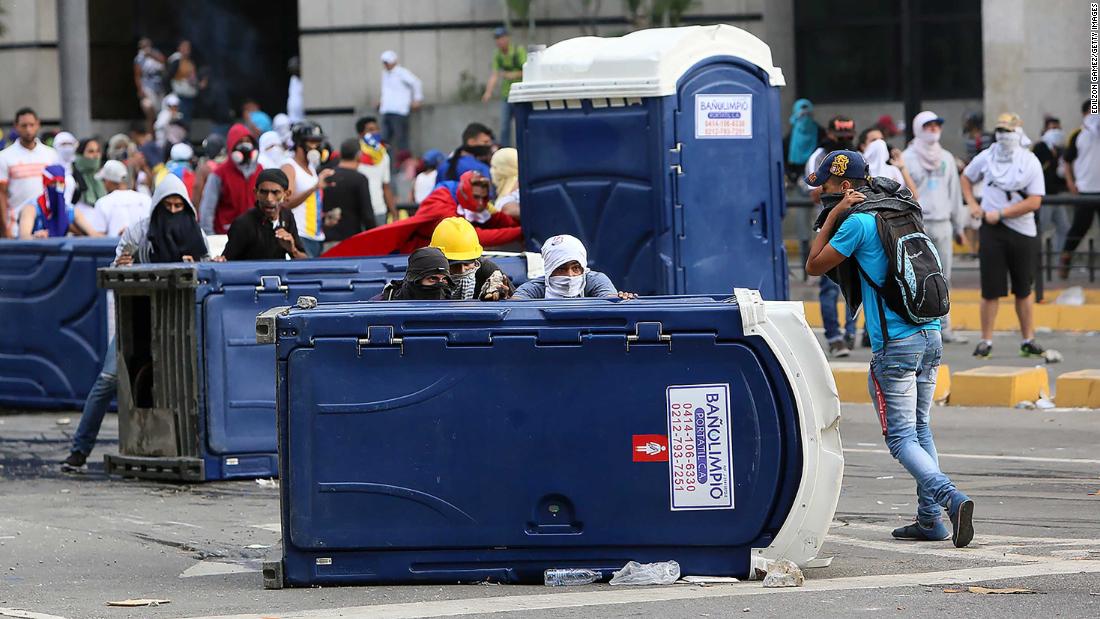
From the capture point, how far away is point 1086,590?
7.30 meters

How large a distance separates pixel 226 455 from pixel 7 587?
2934mm

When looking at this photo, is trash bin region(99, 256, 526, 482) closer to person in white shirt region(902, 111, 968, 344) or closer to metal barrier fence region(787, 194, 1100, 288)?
person in white shirt region(902, 111, 968, 344)

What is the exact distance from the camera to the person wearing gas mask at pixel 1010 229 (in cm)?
1499

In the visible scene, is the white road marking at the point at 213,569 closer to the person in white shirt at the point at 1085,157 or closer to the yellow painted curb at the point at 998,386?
the yellow painted curb at the point at 998,386

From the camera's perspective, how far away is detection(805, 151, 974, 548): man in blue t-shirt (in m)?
8.38

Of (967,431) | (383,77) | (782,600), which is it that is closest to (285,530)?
(782,600)

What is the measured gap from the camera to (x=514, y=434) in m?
7.63

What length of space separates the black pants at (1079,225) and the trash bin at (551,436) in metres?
11.7

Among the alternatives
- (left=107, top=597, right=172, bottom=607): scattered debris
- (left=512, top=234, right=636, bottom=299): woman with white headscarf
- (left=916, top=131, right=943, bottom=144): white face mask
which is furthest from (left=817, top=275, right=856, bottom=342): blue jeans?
(left=107, top=597, right=172, bottom=607): scattered debris

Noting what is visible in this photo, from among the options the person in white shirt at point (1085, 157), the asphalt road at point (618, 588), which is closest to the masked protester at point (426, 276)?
the asphalt road at point (618, 588)

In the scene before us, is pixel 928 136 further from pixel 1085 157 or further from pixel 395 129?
pixel 395 129

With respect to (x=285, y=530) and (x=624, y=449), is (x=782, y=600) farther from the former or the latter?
(x=285, y=530)

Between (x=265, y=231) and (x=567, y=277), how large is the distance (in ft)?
10.8

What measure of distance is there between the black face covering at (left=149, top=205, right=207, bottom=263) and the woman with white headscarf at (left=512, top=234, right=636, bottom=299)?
3.23 meters
